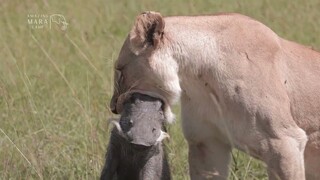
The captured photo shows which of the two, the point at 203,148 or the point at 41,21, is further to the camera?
the point at 41,21

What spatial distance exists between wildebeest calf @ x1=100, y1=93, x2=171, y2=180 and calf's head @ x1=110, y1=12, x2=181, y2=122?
48 mm

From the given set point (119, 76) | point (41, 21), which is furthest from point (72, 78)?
point (119, 76)

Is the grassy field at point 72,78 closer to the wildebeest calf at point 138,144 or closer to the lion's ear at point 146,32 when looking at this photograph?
the wildebeest calf at point 138,144

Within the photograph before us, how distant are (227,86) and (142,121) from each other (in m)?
0.42

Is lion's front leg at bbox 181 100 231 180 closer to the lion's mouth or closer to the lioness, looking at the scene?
the lioness

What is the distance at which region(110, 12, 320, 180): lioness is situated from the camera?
4730 millimetres

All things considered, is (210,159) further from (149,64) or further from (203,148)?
(149,64)

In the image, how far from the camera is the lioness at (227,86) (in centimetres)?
473

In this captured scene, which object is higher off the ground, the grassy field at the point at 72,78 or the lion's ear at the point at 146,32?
the lion's ear at the point at 146,32

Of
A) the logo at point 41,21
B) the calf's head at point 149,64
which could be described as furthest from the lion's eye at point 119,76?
the logo at point 41,21

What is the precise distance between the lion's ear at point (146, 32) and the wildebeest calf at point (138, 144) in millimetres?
235

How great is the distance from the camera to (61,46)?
28.3 feet

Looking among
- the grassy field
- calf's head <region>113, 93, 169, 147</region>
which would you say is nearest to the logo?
the grassy field

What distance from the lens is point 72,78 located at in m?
7.60
